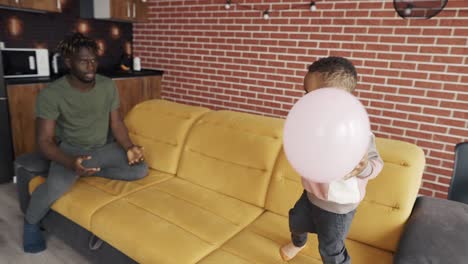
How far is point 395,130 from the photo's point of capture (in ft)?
8.70

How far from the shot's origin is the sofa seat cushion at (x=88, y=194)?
1770 mm

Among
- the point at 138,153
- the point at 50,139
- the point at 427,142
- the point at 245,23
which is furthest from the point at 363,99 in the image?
the point at 50,139

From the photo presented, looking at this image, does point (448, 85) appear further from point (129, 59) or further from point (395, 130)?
point (129, 59)

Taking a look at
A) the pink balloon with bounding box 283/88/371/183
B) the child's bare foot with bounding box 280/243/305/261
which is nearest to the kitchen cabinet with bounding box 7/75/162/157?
the child's bare foot with bounding box 280/243/305/261

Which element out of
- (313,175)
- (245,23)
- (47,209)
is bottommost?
(47,209)

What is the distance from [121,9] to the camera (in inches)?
147

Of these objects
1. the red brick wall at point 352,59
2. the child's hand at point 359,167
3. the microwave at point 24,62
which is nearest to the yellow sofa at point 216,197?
the child's hand at point 359,167

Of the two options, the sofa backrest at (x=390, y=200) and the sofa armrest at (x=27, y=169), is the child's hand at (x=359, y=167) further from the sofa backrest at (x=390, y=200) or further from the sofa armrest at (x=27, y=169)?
the sofa armrest at (x=27, y=169)

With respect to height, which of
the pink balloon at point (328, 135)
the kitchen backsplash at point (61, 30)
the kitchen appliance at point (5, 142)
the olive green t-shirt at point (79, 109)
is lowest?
the kitchen appliance at point (5, 142)

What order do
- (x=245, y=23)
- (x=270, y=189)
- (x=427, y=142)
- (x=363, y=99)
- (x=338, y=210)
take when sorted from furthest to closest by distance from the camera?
(x=245, y=23) → (x=363, y=99) → (x=427, y=142) → (x=270, y=189) → (x=338, y=210)

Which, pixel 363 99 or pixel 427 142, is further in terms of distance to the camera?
pixel 363 99

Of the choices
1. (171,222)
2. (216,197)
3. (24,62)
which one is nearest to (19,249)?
(171,222)

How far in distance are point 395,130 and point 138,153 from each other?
6.43ft

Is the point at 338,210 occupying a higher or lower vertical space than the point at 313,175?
lower
